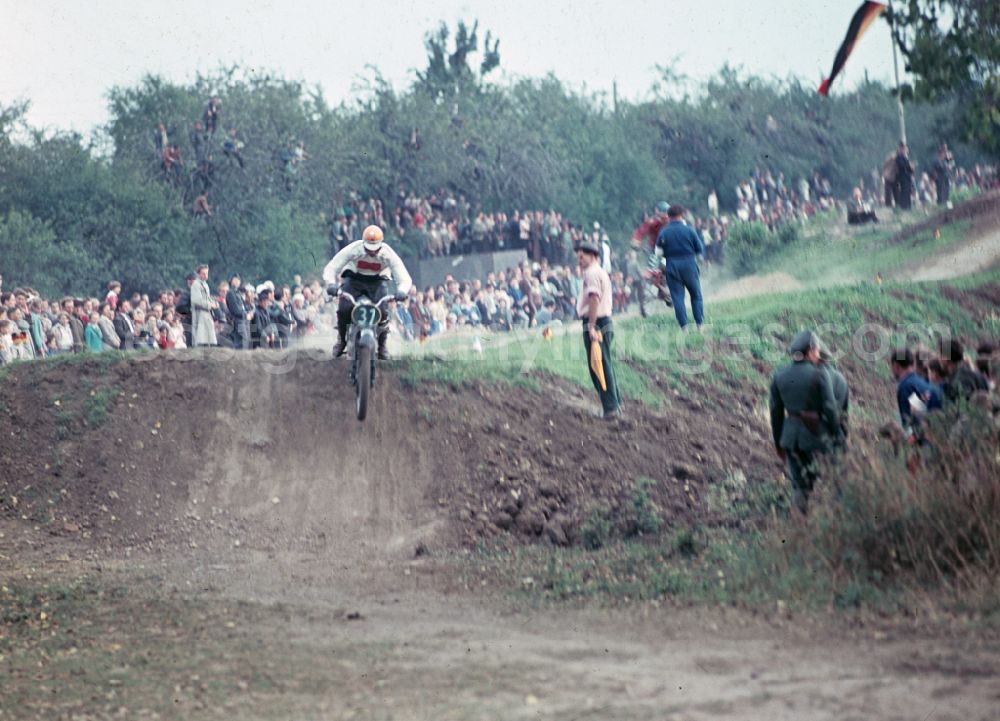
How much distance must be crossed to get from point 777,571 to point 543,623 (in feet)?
6.58

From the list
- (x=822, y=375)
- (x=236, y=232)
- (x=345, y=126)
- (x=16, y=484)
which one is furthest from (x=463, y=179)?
(x=822, y=375)

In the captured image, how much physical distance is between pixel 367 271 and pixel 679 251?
541 cm

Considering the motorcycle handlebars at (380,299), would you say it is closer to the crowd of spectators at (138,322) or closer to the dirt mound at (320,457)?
the dirt mound at (320,457)

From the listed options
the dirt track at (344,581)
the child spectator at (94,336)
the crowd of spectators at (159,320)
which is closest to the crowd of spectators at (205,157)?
the crowd of spectators at (159,320)

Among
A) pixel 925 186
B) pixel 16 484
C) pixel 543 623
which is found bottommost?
pixel 543 623

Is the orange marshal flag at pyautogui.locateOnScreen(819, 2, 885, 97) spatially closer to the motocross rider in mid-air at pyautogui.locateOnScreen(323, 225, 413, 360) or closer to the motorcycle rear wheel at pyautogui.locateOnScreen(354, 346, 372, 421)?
the motocross rider in mid-air at pyautogui.locateOnScreen(323, 225, 413, 360)

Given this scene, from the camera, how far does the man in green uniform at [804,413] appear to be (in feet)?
37.1

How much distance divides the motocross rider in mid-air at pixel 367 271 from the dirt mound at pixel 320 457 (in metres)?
1.48

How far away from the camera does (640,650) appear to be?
8.48 meters

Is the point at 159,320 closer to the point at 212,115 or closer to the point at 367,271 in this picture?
the point at 367,271

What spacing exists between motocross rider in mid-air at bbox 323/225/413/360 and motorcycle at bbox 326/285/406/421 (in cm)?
19

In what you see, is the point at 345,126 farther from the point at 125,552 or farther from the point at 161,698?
the point at 161,698

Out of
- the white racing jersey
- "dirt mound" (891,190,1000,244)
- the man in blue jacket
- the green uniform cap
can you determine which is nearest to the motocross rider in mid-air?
the white racing jersey

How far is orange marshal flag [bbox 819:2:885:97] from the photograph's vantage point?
26.3 meters
